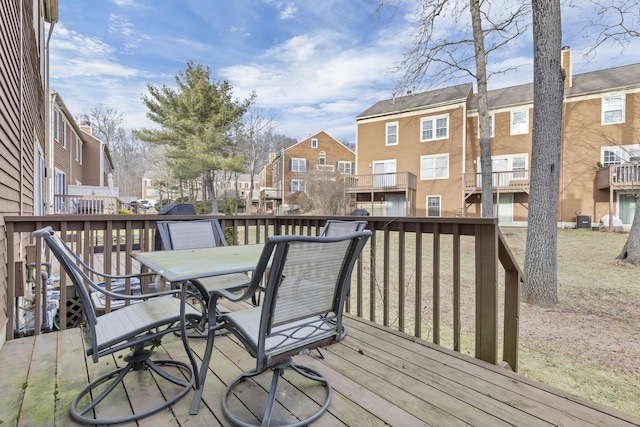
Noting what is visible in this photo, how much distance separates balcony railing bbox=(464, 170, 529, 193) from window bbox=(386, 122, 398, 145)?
4.50m

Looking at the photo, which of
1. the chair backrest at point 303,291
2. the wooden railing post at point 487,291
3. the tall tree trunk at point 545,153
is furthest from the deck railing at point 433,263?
the tall tree trunk at point 545,153

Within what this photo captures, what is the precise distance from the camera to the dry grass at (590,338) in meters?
2.99

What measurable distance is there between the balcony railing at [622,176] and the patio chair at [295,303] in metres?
16.7

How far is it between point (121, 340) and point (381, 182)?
1799 cm

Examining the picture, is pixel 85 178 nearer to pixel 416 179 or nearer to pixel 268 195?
pixel 268 195

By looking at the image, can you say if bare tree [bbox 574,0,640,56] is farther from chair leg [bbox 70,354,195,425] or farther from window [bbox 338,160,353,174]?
window [bbox 338,160,353,174]

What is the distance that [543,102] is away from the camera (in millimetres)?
5324

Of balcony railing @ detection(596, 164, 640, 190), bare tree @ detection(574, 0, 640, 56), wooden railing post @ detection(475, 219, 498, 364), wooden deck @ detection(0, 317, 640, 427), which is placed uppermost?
bare tree @ detection(574, 0, 640, 56)

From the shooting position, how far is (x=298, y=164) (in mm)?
27844

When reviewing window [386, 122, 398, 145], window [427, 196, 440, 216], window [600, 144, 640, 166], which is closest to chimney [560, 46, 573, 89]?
window [600, 144, 640, 166]

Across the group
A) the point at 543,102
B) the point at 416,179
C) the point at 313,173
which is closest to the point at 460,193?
the point at 416,179

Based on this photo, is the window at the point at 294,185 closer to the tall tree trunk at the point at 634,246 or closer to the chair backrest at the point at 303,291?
the tall tree trunk at the point at 634,246

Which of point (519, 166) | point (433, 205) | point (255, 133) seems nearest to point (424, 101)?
point (433, 205)

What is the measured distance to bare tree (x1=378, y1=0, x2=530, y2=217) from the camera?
8.49 meters
